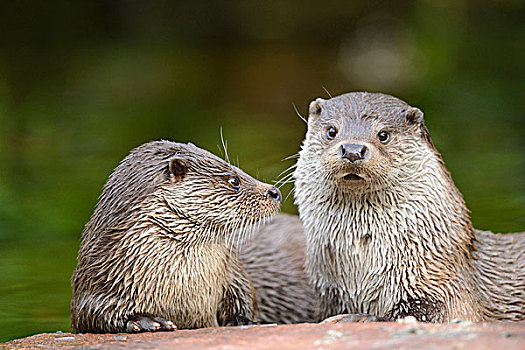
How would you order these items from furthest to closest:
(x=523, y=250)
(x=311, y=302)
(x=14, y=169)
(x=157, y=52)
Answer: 1. (x=157, y=52)
2. (x=14, y=169)
3. (x=311, y=302)
4. (x=523, y=250)

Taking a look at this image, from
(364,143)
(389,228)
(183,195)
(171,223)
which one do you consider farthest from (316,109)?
(171,223)

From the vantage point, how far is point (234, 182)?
3426 mm

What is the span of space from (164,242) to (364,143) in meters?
0.85

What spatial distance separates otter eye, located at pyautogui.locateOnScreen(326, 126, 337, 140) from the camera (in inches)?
137

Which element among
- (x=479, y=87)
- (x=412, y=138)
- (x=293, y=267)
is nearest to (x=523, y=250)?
(x=412, y=138)

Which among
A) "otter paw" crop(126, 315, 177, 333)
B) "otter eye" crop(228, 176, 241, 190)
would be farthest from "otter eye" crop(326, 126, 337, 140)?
"otter paw" crop(126, 315, 177, 333)

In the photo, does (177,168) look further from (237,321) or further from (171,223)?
(237,321)

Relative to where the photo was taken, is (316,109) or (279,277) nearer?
(316,109)

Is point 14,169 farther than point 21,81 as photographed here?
No

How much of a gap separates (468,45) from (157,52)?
15.2 feet

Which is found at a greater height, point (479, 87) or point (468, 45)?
point (468, 45)

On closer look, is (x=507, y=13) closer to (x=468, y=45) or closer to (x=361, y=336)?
(x=468, y=45)

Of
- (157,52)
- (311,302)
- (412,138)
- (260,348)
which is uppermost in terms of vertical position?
(157,52)

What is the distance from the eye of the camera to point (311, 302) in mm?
4078
